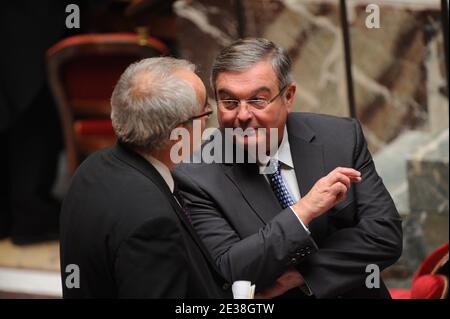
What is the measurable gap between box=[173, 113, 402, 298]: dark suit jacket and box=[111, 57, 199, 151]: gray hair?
1.39ft

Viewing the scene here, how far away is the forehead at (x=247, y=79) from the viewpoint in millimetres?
2459

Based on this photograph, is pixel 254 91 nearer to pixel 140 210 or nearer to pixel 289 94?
pixel 289 94

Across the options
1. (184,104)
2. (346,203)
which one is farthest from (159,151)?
(346,203)

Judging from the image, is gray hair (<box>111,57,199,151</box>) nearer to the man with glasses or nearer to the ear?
the man with glasses

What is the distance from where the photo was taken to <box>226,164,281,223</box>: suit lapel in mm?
2564

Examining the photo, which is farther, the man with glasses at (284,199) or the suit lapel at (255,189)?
the suit lapel at (255,189)

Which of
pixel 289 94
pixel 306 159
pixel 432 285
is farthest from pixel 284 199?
pixel 432 285

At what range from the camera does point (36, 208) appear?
5215 millimetres

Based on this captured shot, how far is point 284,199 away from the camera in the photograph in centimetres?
260

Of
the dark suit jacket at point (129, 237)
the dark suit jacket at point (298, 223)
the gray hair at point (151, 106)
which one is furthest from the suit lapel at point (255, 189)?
the gray hair at point (151, 106)

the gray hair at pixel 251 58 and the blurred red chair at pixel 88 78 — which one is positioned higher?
the gray hair at pixel 251 58

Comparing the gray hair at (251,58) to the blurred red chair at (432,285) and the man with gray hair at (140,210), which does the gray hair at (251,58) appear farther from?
the blurred red chair at (432,285)
